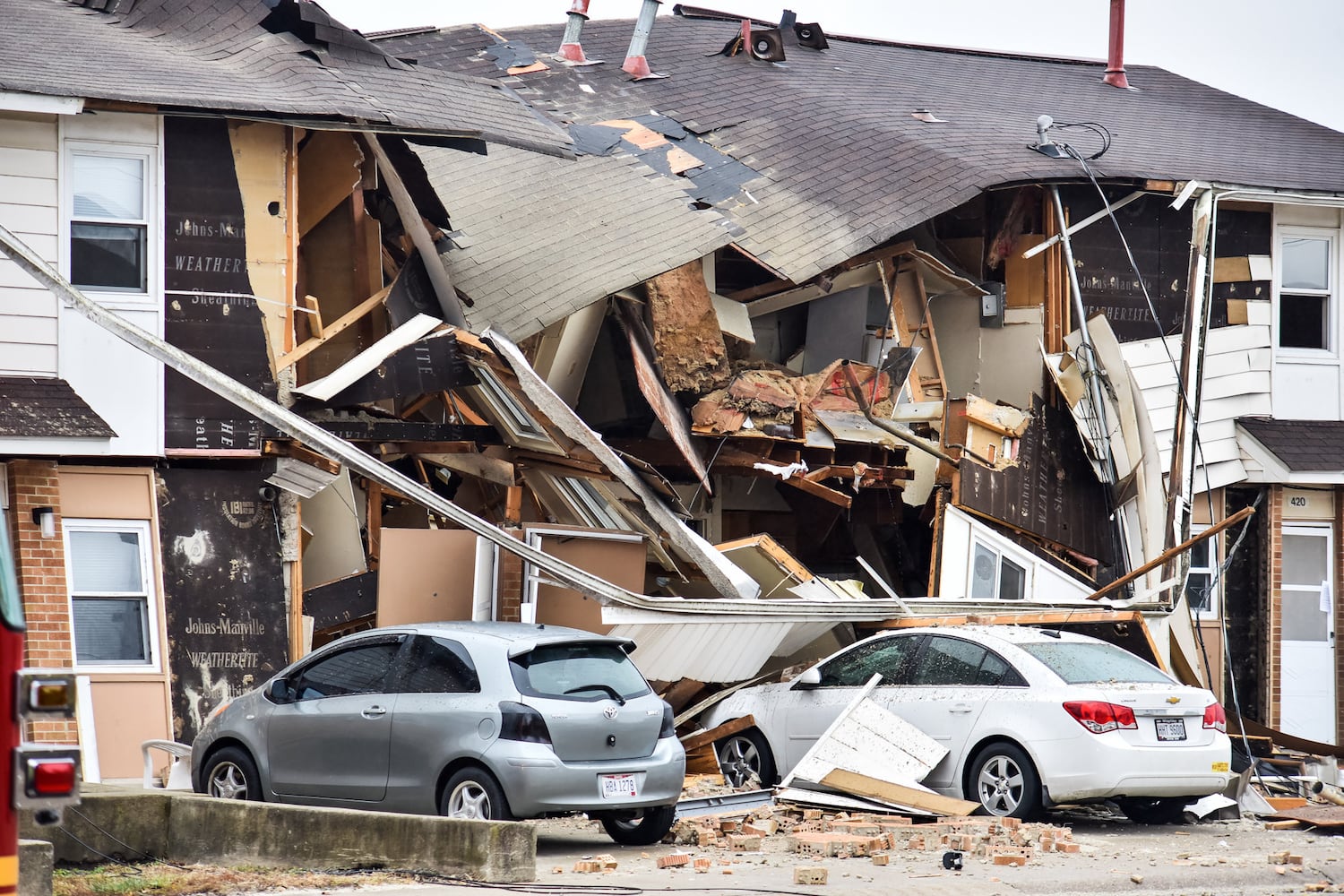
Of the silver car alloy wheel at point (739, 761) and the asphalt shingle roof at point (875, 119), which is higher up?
the asphalt shingle roof at point (875, 119)

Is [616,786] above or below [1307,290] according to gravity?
below

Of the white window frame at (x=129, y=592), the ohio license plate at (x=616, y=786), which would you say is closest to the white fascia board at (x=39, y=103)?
the white window frame at (x=129, y=592)

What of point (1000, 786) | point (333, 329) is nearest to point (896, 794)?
point (1000, 786)

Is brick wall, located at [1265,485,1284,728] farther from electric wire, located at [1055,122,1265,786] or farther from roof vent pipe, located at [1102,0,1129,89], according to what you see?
roof vent pipe, located at [1102,0,1129,89]

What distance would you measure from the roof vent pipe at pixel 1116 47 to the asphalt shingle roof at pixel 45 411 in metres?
17.6

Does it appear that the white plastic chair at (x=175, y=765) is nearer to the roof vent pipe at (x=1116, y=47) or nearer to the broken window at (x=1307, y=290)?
the broken window at (x=1307, y=290)

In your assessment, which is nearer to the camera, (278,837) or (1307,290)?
(278,837)

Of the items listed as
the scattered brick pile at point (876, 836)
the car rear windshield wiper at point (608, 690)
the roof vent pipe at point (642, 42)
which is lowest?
the scattered brick pile at point (876, 836)

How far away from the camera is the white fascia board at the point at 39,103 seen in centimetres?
1266

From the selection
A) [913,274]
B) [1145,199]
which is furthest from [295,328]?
[1145,199]

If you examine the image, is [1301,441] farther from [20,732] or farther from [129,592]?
[20,732]

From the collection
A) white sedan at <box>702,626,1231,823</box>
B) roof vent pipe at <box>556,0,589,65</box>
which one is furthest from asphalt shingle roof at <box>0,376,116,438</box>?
roof vent pipe at <box>556,0,589,65</box>

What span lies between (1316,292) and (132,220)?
1393cm

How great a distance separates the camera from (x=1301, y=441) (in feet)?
63.1
